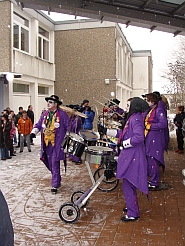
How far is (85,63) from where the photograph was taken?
68.4 ft

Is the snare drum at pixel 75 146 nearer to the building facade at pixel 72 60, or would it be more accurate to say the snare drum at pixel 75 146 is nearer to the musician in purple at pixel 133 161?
the musician in purple at pixel 133 161

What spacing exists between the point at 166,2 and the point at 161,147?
10.4 feet

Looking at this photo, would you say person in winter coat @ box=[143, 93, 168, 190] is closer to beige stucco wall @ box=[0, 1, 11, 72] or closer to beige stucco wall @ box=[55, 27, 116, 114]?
beige stucco wall @ box=[0, 1, 11, 72]

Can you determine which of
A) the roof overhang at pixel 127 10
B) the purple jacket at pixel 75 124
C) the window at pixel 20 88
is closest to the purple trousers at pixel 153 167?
the purple jacket at pixel 75 124

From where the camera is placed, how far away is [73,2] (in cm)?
680

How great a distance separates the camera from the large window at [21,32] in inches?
639

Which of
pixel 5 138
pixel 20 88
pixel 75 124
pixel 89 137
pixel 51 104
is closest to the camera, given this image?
pixel 89 137

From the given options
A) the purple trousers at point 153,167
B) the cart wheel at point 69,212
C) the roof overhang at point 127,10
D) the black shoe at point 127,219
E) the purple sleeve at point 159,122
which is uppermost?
the roof overhang at point 127,10

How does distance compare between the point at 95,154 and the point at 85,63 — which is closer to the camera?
the point at 95,154

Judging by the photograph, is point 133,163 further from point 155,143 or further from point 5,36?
point 5,36

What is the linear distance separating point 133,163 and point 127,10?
4.09 metres

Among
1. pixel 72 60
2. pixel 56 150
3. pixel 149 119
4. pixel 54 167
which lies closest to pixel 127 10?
pixel 149 119

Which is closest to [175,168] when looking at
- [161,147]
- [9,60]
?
[161,147]

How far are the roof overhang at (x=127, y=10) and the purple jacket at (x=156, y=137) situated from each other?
7.87 ft
